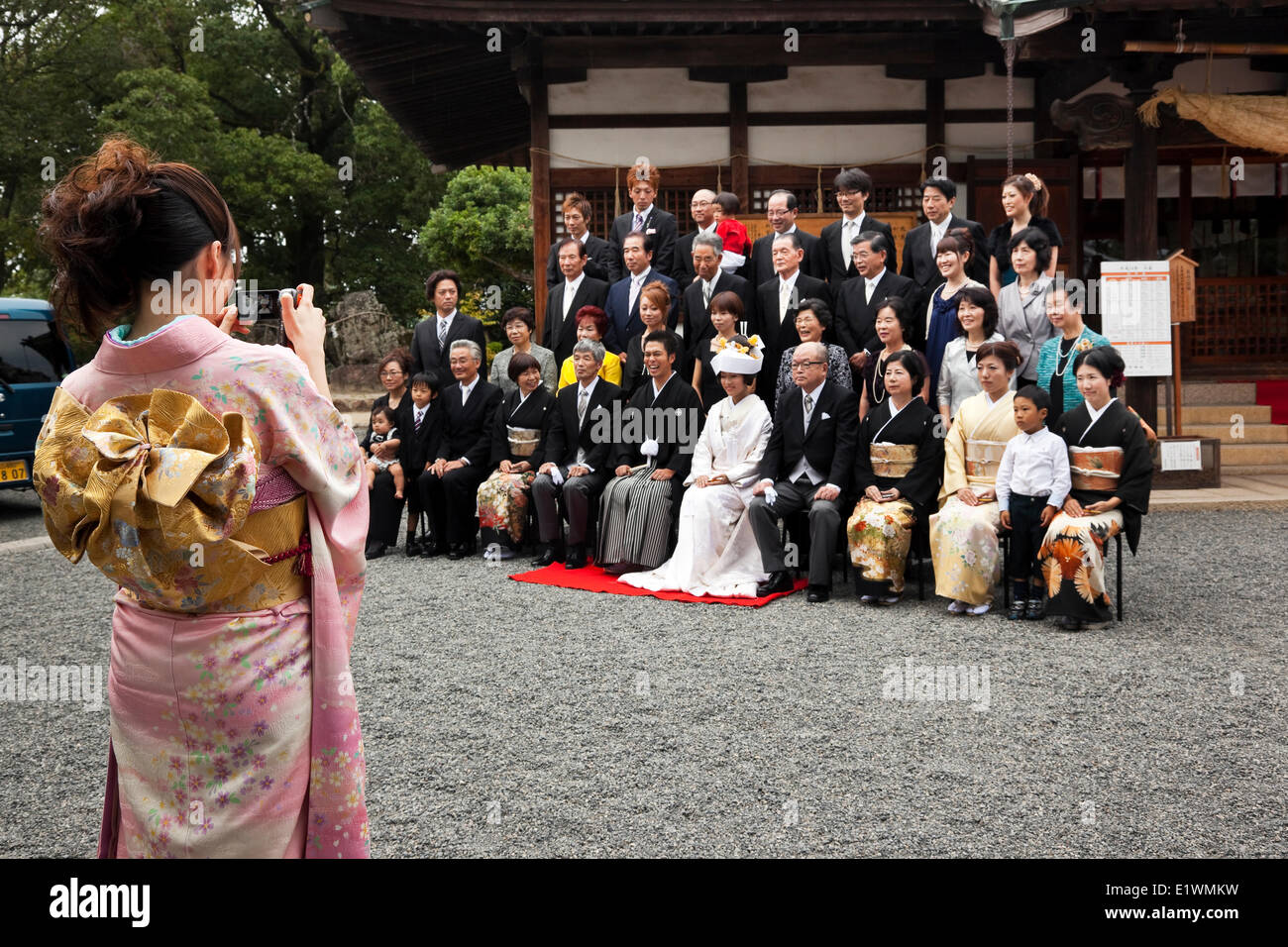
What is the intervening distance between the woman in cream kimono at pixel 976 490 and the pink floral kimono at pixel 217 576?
14.8 ft

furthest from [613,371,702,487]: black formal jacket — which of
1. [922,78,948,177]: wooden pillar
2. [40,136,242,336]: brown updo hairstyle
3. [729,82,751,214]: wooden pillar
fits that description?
[40,136,242,336]: brown updo hairstyle

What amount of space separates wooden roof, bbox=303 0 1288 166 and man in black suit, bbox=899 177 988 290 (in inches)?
78.1

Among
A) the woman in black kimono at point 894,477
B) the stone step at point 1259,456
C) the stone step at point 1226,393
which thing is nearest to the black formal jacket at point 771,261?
the woman in black kimono at point 894,477

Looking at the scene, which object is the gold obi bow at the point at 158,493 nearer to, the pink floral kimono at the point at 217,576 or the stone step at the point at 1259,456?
the pink floral kimono at the point at 217,576

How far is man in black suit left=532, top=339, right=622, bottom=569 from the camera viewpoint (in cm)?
764

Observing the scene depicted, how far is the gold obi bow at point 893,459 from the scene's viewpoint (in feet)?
21.4

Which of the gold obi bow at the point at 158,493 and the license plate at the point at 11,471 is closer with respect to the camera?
the gold obi bow at the point at 158,493

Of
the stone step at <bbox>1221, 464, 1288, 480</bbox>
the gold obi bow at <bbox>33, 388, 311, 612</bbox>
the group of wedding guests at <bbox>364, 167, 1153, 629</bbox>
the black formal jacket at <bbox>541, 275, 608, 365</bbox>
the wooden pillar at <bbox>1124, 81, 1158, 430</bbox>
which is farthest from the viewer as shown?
the stone step at <bbox>1221, 464, 1288, 480</bbox>

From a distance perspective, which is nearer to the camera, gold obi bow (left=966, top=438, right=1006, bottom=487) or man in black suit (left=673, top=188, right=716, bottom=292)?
gold obi bow (left=966, top=438, right=1006, bottom=487)

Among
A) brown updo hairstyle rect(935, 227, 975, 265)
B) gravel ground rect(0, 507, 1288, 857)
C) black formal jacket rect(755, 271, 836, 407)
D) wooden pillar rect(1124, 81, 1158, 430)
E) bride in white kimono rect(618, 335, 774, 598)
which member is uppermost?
wooden pillar rect(1124, 81, 1158, 430)

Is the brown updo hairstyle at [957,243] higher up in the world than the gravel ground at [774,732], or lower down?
higher up

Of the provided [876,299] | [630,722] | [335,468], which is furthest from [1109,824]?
[876,299]

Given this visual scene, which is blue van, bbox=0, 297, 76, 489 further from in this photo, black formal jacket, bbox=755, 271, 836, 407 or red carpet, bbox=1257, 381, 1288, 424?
red carpet, bbox=1257, 381, 1288, 424

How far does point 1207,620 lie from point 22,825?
5428 millimetres
